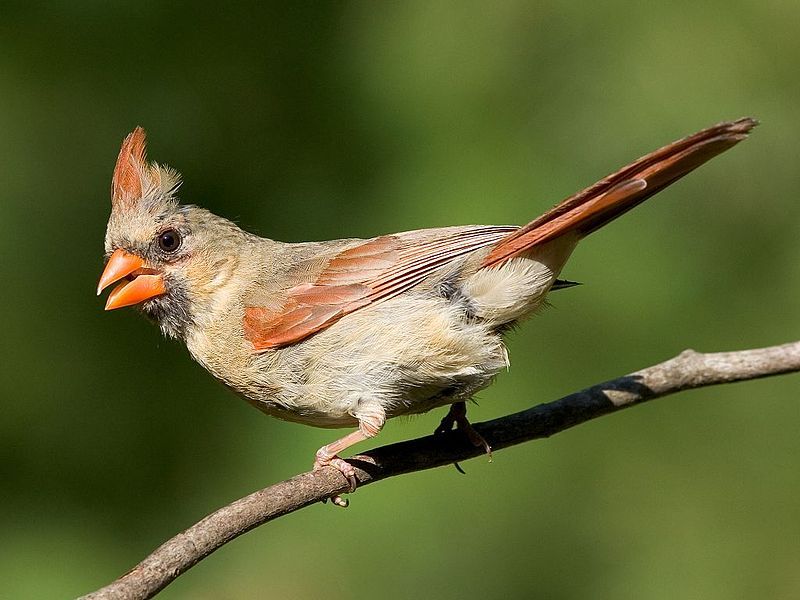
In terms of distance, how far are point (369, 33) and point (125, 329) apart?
181 cm

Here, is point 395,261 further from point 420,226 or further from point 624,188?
point 420,226

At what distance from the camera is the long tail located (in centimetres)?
288

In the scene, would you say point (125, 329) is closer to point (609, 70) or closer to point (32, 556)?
point (32, 556)

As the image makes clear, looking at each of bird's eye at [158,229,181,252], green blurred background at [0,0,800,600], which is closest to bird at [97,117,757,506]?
bird's eye at [158,229,181,252]

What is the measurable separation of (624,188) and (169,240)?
1625 millimetres

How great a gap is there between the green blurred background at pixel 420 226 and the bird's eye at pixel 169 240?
42.2 inches

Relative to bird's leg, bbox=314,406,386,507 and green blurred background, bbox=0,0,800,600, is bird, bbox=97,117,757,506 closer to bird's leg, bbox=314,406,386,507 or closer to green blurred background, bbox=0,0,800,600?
bird's leg, bbox=314,406,386,507

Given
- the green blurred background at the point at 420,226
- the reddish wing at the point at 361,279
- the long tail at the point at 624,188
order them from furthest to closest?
1. the green blurred background at the point at 420,226
2. the reddish wing at the point at 361,279
3. the long tail at the point at 624,188

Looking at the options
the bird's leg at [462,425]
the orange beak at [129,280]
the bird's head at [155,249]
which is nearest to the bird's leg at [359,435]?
the bird's leg at [462,425]

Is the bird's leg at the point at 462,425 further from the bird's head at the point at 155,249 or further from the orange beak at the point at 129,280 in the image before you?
the orange beak at the point at 129,280

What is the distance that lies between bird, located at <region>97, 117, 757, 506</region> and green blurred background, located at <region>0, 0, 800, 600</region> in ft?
3.09

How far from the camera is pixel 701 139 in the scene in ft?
9.55

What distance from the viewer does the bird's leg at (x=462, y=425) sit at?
3.47 metres

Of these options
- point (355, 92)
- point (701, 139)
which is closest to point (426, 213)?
point (355, 92)
